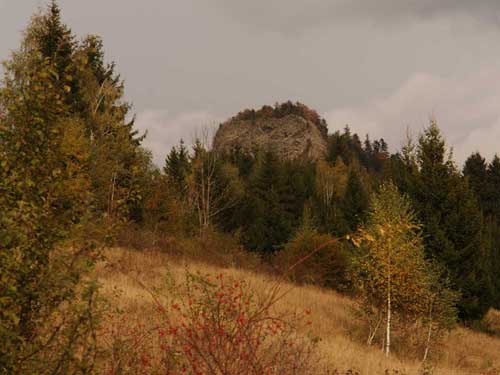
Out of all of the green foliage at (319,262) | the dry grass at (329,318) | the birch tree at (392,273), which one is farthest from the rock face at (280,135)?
the birch tree at (392,273)

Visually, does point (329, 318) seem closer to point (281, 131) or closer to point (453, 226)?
point (453, 226)

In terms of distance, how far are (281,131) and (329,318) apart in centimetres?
8369

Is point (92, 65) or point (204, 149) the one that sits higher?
point (92, 65)

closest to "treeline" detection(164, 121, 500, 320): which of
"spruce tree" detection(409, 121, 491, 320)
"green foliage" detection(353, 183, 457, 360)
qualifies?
"spruce tree" detection(409, 121, 491, 320)

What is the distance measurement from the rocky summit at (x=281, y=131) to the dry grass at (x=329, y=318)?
239 feet

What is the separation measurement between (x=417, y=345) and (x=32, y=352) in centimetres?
1560

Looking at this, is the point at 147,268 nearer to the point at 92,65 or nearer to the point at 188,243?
the point at 188,243

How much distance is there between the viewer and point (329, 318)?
55.6ft

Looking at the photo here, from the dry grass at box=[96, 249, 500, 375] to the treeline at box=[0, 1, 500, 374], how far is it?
5.61 ft

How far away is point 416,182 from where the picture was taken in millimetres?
23906

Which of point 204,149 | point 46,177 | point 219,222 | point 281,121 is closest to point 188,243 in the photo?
point 204,149

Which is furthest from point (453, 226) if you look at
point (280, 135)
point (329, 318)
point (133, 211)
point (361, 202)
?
point (280, 135)

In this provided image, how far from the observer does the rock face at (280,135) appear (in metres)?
95.5

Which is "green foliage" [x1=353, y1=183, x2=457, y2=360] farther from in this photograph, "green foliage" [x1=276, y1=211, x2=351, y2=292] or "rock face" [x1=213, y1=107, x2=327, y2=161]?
"rock face" [x1=213, y1=107, x2=327, y2=161]
